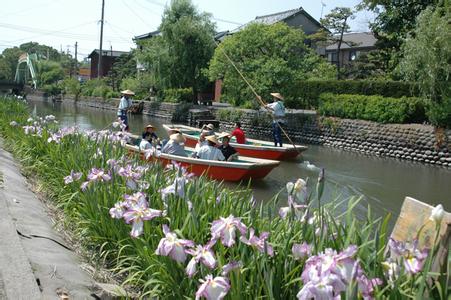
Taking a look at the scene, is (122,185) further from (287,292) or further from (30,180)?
(30,180)

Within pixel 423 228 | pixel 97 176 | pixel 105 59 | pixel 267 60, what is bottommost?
pixel 97 176

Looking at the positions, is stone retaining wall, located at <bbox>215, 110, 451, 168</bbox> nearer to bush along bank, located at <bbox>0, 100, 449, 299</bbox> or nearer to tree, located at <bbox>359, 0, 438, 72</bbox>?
tree, located at <bbox>359, 0, 438, 72</bbox>

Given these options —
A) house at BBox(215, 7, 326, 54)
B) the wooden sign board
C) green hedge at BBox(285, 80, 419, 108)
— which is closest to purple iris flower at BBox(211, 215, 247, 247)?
the wooden sign board

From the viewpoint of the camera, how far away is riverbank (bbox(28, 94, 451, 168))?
53.5 feet

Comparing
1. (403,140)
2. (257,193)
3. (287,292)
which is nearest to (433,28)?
(403,140)

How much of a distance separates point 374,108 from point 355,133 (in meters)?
1.26

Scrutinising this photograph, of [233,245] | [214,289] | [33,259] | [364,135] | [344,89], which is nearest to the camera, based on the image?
[214,289]

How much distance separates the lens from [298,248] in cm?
244

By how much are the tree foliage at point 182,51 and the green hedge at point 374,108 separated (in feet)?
38.5

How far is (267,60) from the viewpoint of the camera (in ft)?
73.9

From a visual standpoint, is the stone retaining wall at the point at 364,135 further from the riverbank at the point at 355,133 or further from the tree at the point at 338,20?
the tree at the point at 338,20

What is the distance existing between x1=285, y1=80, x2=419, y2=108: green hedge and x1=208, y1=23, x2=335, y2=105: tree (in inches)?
21.1

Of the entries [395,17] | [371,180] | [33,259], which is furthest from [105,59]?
[33,259]

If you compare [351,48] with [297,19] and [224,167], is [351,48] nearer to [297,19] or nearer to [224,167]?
[297,19]
